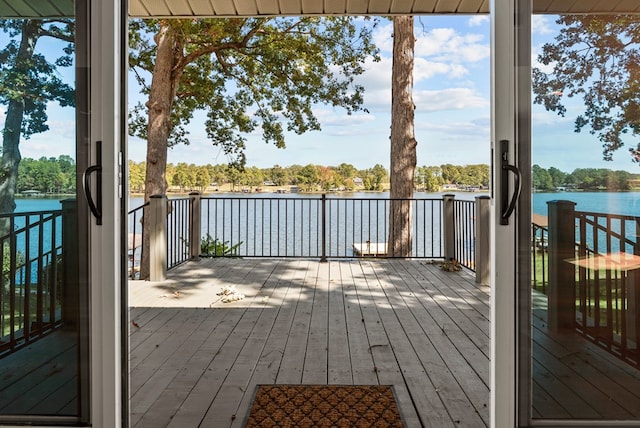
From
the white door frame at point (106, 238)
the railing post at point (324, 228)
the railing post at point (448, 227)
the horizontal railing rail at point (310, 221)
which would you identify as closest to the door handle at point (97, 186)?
the white door frame at point (106, 238)

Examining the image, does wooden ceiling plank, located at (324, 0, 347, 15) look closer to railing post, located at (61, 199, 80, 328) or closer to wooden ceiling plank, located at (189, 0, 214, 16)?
wooden ceiling plank, located at (189, 0, 214, 16)

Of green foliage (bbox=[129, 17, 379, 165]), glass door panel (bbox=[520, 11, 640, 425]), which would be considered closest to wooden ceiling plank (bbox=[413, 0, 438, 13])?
glass door panel (bbox=[520, 11, 640, 425])

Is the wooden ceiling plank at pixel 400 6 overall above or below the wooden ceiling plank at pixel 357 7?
above

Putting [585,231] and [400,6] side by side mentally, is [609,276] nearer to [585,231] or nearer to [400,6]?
[585,231]

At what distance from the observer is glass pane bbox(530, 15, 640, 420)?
1.62 meters

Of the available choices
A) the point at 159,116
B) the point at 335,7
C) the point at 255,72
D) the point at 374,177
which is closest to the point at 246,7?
the point at 335,7

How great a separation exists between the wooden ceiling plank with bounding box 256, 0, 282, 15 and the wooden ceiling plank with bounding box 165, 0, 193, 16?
616 millimetres

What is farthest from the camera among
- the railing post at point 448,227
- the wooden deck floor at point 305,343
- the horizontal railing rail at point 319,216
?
the horizontal railing rail at point 319,216

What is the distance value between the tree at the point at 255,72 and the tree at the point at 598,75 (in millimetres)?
7001

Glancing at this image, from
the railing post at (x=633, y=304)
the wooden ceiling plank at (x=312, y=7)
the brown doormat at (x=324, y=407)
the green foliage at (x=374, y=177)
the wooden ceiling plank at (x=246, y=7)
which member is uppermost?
the wooden ceiling plank at (x=246, y=7)

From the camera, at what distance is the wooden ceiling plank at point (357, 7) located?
3766 millimetres

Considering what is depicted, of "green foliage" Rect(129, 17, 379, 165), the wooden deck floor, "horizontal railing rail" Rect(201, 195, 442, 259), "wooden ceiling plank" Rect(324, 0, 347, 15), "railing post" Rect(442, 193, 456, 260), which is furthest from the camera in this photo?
"green foliage" Rect(129, 17, 379, 165)

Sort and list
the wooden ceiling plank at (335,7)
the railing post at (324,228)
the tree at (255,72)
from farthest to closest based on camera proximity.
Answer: the tree at (255,72)
the railing post at (324,228)
the wooden ceiling plank at (335,7)

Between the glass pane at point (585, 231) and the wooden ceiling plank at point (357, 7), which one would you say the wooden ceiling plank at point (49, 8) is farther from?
the wooden ceiling plank at point (357, 7)
